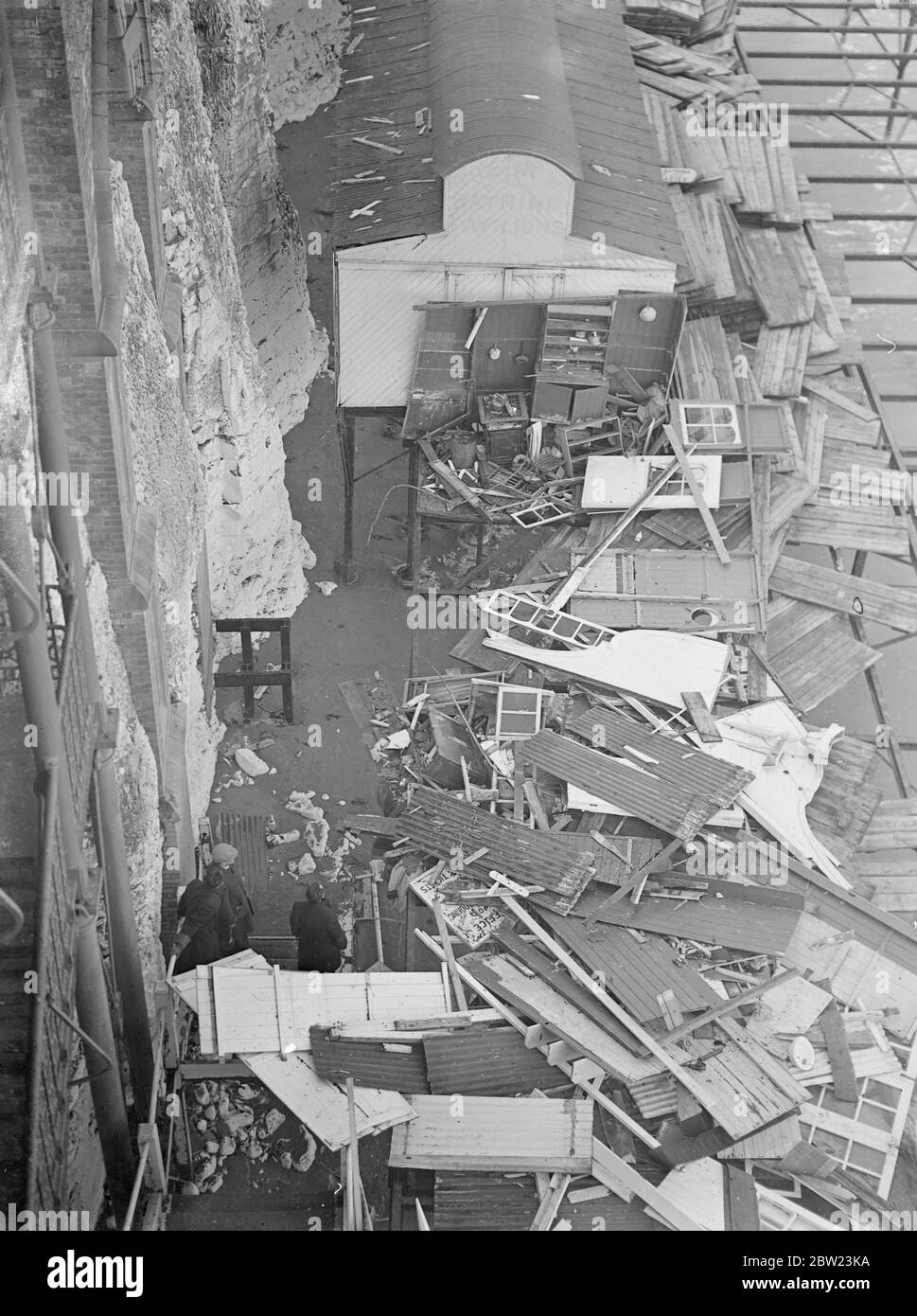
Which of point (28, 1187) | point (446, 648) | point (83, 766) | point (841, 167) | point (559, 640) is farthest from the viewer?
point (841, 167)

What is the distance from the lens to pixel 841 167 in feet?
104

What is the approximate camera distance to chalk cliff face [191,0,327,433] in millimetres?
21938

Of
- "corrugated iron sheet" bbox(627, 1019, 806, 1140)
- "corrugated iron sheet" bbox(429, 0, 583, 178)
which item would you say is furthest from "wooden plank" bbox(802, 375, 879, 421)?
"corrugated iron sheet" bbox(627, 1019, 806, 1140)

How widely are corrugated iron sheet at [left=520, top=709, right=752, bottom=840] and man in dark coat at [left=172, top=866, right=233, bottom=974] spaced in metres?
4.42

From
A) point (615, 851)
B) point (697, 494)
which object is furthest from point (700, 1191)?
point (697, 494)

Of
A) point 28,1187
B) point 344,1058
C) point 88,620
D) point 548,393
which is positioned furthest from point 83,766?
point 548,393

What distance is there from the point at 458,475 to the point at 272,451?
2.75 metres

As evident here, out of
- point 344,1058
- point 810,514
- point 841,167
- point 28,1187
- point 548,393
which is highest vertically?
point 841,167

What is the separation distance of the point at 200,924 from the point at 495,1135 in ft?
12.0

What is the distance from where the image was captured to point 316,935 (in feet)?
49.7

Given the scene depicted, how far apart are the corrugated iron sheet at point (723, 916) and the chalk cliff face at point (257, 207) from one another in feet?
37.1

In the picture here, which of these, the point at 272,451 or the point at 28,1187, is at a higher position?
the point at 272,451

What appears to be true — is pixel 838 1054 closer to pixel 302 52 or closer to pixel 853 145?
pixel 853 145
